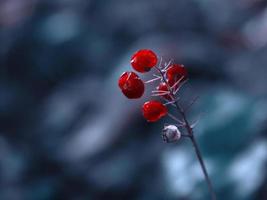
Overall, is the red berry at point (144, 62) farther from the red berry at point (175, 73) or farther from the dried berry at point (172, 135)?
the dried berry at point (172, 135)

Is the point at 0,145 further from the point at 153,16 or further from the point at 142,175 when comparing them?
the point at 153,16

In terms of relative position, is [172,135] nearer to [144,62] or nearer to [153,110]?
[153,110]

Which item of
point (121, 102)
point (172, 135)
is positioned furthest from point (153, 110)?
point (121, 102)

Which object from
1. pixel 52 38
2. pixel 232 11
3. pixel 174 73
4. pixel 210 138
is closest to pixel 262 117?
pixel 210 138

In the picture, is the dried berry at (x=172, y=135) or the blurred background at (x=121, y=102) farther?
the blurred background at (x=121, y=102)

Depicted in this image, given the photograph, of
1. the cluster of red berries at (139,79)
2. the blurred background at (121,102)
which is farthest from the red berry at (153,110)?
the blurred background at (121,102)

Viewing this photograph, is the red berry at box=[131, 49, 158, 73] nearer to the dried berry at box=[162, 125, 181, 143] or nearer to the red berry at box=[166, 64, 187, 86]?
the red berry at box=[166, 64, 187, 86]
